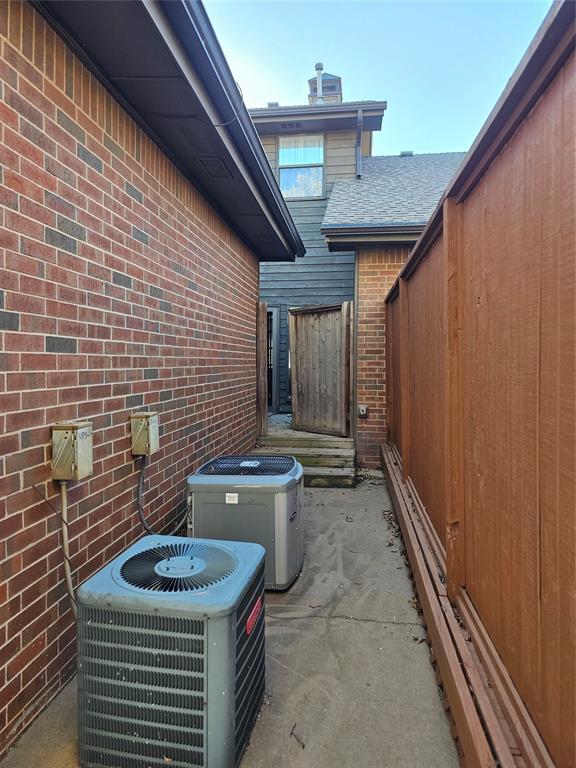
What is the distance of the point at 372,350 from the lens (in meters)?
6.13

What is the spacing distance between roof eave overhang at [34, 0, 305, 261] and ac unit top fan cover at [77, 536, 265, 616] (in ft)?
7.72

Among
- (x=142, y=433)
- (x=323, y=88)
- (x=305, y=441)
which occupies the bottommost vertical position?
(x=305, y=441)

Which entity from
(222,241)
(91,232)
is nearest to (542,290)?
(91,232)

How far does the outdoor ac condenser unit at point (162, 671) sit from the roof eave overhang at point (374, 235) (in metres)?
5.12

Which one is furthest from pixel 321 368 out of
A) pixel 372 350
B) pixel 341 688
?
pixel 341 688

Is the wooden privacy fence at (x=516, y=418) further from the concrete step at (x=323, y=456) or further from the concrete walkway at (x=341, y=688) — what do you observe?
the concrete step at (x=323, y=456)

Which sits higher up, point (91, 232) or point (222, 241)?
point (222, 241)

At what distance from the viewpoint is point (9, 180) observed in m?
1.71

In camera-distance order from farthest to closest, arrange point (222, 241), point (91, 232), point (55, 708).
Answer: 1. point (222, 241)
2. point (91, 232)
3. point (55, 708)

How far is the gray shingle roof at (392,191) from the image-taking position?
5.96 meters

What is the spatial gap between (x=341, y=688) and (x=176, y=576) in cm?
101

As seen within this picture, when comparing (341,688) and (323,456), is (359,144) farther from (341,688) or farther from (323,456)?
(341,688)

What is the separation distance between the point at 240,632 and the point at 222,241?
157 inches

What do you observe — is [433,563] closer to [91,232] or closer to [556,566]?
[556,566]
